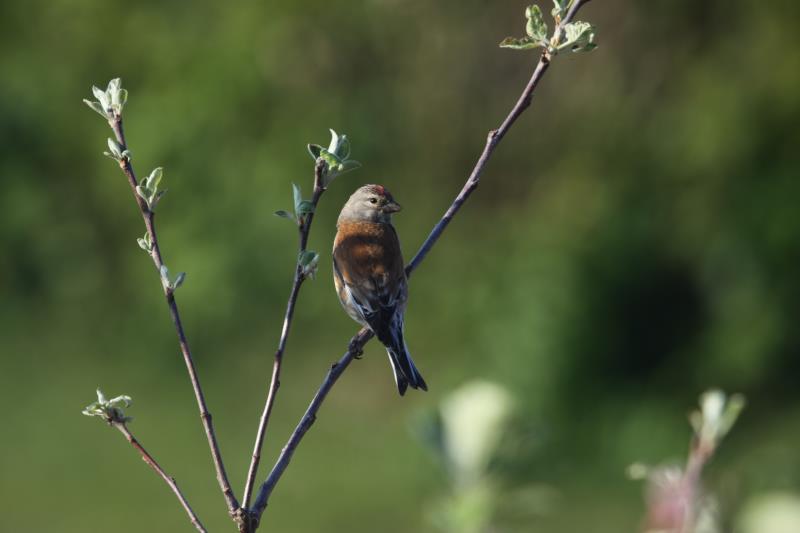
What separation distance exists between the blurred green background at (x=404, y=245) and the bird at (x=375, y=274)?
8.59 ft

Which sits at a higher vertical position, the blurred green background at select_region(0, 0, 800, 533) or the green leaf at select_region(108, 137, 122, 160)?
the blurred green background at select_region(0, 0, 800, 533)

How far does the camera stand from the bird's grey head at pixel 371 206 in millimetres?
3482

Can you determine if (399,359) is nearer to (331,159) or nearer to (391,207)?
(391,207)

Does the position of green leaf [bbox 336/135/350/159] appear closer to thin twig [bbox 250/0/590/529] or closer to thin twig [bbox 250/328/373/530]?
thin twig [bbox 250/0/590/529]

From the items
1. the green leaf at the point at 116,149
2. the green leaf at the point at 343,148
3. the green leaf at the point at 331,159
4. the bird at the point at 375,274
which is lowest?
the green leaf at the point at 331,159

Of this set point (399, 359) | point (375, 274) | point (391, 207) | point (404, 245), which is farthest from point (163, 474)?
point (404, 245)

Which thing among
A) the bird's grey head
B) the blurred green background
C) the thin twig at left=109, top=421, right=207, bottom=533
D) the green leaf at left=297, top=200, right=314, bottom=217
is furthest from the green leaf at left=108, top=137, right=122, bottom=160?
the blurred green background

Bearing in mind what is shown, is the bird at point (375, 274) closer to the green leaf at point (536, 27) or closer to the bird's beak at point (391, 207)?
the bird's beak at point (391, 207)

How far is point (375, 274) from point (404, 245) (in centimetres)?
391

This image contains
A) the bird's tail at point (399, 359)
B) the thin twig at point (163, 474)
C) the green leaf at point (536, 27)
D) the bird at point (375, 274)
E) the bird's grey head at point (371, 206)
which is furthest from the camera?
the bird's grey head at point (371, 206)

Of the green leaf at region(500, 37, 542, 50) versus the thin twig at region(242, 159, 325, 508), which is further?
the green leaf at region(500, 37, 542, 50)

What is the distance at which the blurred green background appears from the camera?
634 centimetres

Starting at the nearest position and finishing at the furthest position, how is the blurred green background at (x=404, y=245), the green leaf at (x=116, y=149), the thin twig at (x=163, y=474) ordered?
the thin twig at (x=163, y=474) → the green leaf at (x=116, y=149) → the blurred green background at (x=404, y=245)

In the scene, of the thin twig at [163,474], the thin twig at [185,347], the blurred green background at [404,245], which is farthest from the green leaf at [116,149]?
the blurred green background at [404,245]
